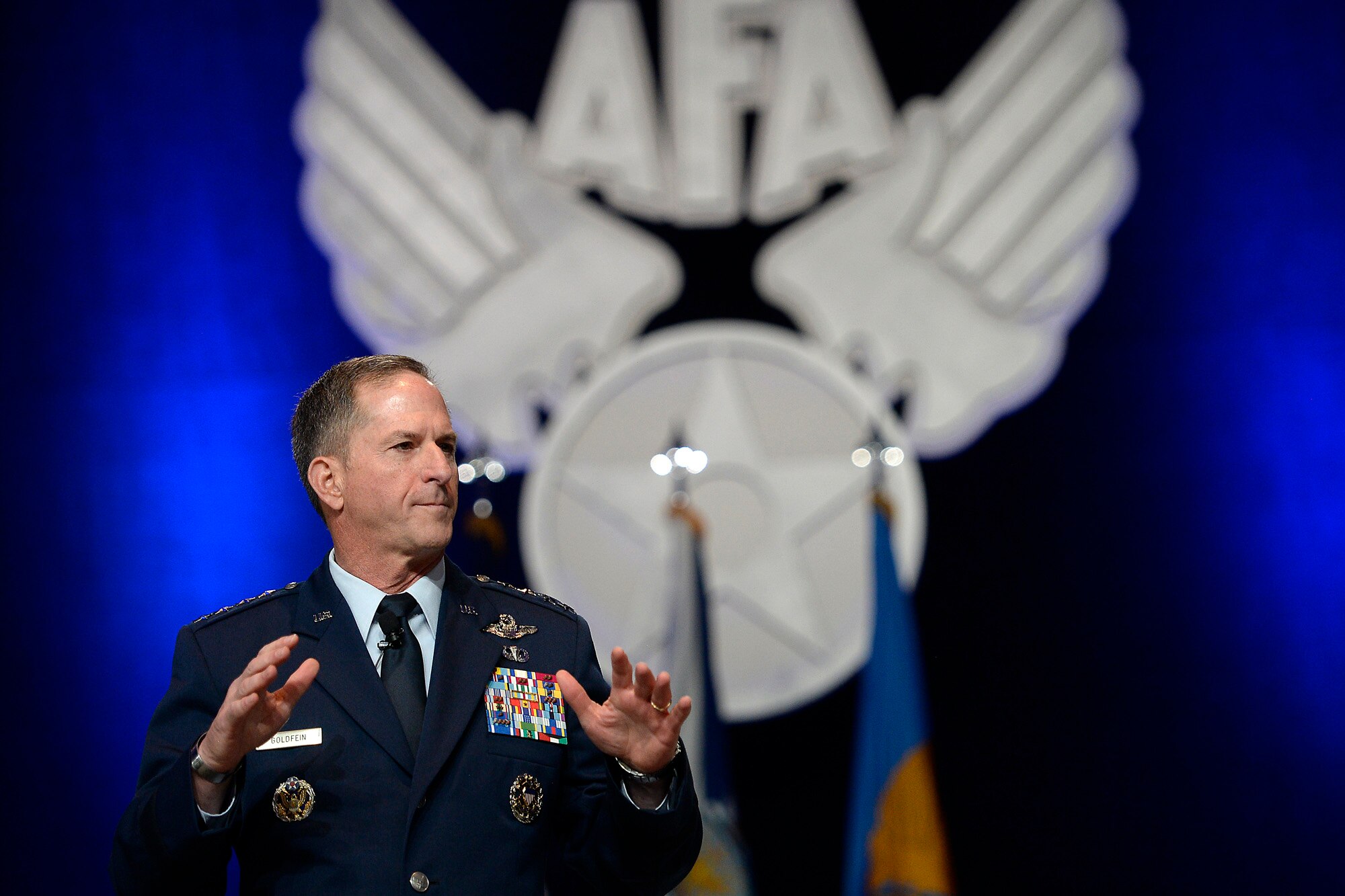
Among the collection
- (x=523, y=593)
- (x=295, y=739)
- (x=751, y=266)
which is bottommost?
(x=295, y=739)

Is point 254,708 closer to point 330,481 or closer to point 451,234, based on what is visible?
point 330,481

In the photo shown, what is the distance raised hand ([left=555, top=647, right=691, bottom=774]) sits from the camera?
1488 millimetres

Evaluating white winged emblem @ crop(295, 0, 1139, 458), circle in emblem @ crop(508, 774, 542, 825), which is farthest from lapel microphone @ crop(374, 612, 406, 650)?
white winged emblem @ crop(295, 0, 1139, 458)

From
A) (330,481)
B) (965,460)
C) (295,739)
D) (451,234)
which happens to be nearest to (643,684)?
(295,739)

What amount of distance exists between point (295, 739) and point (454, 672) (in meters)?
0.22

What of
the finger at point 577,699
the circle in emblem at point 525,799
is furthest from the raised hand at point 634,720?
the circle in emblem at point 525,799

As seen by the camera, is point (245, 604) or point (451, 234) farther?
point (451, 234)

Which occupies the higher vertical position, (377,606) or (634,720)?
(377,606)

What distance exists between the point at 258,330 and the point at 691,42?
175cm

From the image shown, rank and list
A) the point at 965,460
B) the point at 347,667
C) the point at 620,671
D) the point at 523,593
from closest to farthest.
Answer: the point at 620,671
the point at 347,667
the point at 523,593
the point at 965,460

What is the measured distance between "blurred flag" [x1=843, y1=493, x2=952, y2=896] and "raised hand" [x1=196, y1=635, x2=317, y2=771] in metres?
2.47

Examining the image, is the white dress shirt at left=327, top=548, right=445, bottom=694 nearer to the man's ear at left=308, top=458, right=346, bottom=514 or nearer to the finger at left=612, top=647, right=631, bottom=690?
the man's ear at left=308, top=458, right=346, bottom=514

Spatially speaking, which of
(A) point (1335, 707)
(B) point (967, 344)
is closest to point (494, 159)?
(B) point (967, 344)

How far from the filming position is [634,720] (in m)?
1.51
